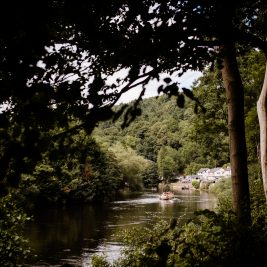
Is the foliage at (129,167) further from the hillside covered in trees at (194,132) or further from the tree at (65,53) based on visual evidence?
the tree at (65,53)

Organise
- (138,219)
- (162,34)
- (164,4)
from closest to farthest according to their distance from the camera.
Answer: (162,34) < (164,4) < (138,219)

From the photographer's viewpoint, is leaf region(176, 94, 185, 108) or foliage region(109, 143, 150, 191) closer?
leaf region(176, 94, 185, 108)

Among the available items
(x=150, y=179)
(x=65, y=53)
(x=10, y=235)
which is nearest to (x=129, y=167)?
(x=150, y=179)

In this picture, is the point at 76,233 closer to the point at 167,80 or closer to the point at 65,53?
the point at 65,53

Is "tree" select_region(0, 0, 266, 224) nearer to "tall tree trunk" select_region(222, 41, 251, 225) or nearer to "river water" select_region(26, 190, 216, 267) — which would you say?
"tall tree trunk" select_region(222, 41, 251, 225)

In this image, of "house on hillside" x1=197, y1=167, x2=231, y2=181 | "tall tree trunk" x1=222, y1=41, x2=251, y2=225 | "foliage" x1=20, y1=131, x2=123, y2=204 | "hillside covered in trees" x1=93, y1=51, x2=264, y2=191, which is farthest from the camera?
"house on hillside" x1=197, y1=167, x2=231, y2=181

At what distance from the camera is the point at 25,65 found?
2.08 m

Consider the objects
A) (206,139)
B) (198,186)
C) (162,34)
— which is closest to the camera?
(162,34)

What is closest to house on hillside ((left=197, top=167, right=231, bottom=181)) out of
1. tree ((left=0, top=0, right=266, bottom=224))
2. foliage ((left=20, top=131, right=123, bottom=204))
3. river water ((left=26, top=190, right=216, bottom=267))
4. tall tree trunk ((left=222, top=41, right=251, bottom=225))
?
foliage ((left=20, top=131, right=123, bottom=204))

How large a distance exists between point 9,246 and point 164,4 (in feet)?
22.7

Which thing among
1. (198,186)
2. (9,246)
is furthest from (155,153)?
(9,246)

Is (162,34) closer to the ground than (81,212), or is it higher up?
higher up

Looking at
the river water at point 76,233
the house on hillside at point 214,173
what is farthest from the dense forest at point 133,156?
the house on hillside at point 214,173

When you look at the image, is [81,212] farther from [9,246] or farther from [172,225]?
[172,225]
